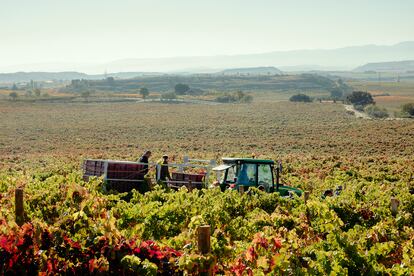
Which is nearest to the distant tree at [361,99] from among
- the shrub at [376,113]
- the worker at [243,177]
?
the shrub at [376,113]

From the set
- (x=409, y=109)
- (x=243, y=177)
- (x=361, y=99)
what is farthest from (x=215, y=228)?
(x=361, y=99)

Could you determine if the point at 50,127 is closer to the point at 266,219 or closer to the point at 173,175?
the point at 173,175

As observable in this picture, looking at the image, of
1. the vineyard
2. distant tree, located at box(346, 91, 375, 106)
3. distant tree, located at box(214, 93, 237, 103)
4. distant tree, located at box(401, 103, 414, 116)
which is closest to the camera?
the vineyard

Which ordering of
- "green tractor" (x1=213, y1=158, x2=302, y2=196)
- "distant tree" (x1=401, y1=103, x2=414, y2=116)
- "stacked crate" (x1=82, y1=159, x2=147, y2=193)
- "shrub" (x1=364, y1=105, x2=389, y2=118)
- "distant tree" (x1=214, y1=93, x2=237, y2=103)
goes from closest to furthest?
"green tractor" (x1=213, y1=158, x2=302, y2=196)
"stacked crate" (x1=82, y1=159, x2=147, y2=193)
"shrub" (x1=364, y1=105, x2=389, y2=118)
"distant tree" (x1=401, y1=103, x2=414, y2=116)
"distant tree" (x1=214, y1=93, x2=237, y2=103)

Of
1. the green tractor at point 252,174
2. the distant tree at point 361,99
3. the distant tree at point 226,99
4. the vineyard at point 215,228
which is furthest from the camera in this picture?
the distant tree at point 226,99

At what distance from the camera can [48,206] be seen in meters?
10.5

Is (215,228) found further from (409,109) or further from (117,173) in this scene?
(409,109)

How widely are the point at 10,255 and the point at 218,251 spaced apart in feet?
8.48

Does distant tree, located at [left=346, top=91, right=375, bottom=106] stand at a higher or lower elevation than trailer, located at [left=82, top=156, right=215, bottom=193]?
lower

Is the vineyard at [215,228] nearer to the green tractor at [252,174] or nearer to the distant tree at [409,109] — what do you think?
the green tractor at [252,174]

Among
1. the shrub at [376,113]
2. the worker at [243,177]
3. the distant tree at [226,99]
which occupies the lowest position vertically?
the shrub at [376,113]

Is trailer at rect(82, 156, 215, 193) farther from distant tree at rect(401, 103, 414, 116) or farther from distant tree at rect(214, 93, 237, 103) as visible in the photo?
distant tree at rect(214, 93, 237, 103)

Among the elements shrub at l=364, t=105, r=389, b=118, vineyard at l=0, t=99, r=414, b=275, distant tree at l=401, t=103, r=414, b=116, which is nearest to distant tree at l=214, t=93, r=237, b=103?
shrub at l=364, t=105, r=389, b=118

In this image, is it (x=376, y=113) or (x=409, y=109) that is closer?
(x=409, y=109)
